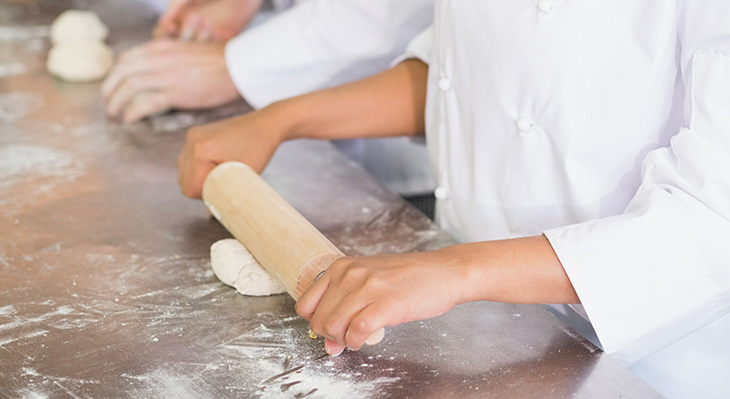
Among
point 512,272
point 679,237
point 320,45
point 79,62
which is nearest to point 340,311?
point 512,272

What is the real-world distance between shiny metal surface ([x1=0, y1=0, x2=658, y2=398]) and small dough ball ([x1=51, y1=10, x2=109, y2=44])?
0.59 m

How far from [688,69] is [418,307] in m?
0.43

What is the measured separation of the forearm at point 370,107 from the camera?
1.42 m

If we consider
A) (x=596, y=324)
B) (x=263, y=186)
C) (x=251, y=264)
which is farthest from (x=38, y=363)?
(x=596, y=324)

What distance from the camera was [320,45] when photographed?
169 cm

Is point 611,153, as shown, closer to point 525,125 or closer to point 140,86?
point 525,125

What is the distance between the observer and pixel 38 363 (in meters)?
0.91

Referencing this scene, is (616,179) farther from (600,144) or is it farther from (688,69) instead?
(688,69)

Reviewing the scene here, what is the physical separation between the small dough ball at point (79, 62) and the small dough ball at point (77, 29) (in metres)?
0.10

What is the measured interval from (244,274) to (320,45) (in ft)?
2.53

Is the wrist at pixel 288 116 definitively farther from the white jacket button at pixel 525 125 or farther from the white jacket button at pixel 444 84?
the white jacket button at pixel 525 125

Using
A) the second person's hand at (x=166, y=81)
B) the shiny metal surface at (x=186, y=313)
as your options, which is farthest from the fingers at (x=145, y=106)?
the shiny metal surface at (x=186, y=313)

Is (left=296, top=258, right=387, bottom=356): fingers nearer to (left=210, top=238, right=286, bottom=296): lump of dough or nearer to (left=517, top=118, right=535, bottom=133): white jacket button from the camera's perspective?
(left=210, top=238, right=286, bottom=296): lump of dough

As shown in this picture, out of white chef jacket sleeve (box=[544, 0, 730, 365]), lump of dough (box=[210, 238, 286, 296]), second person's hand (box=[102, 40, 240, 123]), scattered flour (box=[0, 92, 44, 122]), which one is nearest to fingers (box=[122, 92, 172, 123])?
second person's hand (box=[102, 40, 240, 123])
